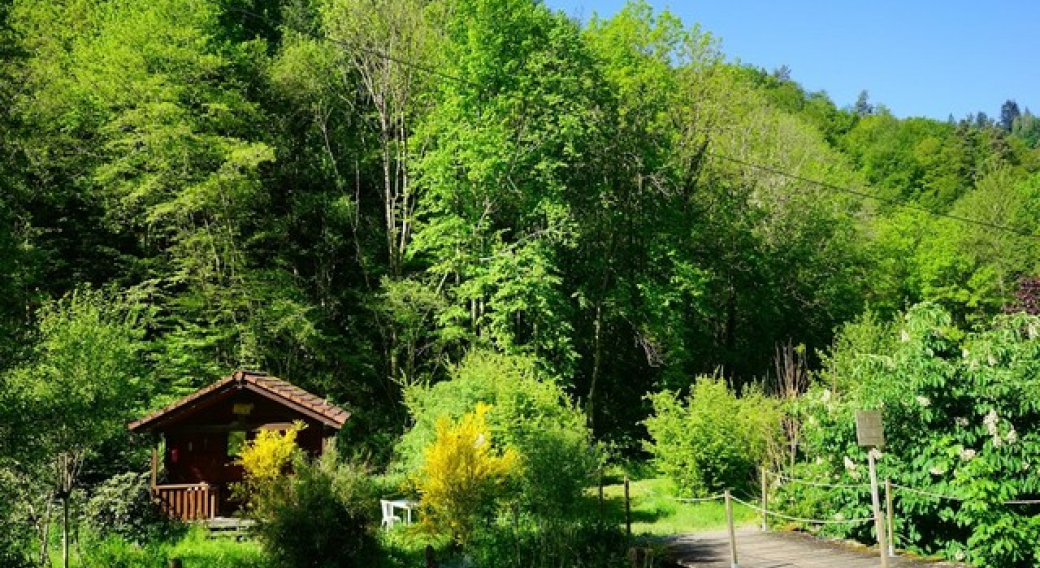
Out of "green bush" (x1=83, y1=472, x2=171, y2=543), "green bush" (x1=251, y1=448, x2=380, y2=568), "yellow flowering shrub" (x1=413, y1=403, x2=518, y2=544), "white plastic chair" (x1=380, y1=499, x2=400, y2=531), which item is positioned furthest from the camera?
"white plastic chair" (x1=380, y1=499, x2=400, y2=531)

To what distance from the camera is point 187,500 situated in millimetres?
17859

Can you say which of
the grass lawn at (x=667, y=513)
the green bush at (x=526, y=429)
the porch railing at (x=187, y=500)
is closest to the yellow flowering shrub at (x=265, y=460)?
the porch railing at (x=187, y=500)

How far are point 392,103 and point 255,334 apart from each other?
9079mm

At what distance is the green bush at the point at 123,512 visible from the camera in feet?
52.6

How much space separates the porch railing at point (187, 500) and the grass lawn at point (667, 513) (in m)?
8.40

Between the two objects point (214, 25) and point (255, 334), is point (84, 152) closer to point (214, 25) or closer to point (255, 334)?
point (214, 25)

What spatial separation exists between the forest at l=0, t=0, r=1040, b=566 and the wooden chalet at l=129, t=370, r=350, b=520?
1253 mm

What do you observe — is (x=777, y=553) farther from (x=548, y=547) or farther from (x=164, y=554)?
(x=164, y=554)

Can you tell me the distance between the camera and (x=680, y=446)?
64.5 feet

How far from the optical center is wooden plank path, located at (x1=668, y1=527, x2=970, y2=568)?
12061mm

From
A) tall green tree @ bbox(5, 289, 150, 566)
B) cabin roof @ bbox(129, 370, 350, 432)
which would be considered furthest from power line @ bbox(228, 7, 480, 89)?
tall green tree @ bbox(5, 289, 150, 566)

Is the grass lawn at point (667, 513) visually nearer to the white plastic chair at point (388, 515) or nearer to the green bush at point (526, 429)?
the green bush at point (526, 429)

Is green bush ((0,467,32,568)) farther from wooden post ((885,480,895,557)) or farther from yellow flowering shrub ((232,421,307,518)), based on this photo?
wooden post ((885,480,895,557))

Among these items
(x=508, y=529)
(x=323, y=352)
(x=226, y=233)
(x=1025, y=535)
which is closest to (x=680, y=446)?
(x=508, y=529)
